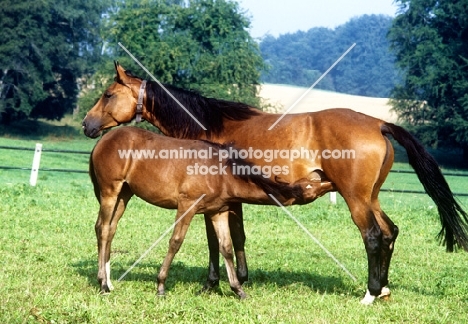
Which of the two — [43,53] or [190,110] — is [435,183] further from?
[43,53]

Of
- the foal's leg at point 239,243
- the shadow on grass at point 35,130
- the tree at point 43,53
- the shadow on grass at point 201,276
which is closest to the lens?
the foal's leg at point 239,243

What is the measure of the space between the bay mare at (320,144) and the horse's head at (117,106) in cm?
1

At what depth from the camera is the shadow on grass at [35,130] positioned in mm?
48312

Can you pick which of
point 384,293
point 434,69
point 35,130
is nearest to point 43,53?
point 35,130

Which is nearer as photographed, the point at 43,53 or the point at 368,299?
the point at 368,299

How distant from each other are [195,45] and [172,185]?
1186 inches

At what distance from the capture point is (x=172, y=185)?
6.72m

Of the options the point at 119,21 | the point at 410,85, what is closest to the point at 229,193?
the point at 119,21

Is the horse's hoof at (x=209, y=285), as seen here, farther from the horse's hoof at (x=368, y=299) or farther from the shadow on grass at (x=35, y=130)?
the shadow on grass at (x=35, y=130)

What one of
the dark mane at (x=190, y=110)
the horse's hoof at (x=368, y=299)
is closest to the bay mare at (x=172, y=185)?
the dark mane at (x=190, y=110)

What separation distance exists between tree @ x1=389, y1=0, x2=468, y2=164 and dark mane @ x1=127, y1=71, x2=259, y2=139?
116ft

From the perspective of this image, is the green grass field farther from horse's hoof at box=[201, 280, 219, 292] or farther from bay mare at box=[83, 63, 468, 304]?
bay mare at box=[83, 63, 468, 304]

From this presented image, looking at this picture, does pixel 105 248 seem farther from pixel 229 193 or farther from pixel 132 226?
pixel 132 226

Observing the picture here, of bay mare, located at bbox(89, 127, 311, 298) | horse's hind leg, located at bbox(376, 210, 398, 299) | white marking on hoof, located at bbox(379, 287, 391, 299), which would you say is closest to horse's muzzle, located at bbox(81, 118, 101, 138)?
bay mare, located at bbox(89, 127, 311, 298)
